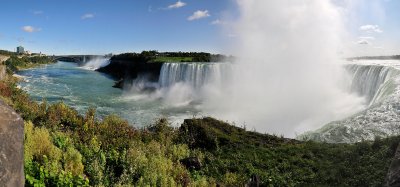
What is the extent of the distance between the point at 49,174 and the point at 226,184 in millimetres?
5290

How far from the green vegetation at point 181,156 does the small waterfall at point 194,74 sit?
3219 centimetres

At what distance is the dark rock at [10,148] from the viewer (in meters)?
4.93

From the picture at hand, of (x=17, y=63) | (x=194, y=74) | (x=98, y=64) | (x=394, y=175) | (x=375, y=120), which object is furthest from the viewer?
(x=98, y=64)

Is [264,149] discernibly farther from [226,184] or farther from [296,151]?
[226,184]

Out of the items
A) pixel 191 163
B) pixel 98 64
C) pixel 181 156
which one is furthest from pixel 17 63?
pixel 191 163

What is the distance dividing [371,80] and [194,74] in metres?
26.0

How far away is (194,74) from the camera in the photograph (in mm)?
52281

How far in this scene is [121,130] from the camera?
49.3 feet

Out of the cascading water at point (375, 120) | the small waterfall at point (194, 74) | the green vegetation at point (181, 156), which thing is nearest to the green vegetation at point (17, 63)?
the small waterfall at point (194, 74)

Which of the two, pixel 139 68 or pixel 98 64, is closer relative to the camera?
pixel 139 68

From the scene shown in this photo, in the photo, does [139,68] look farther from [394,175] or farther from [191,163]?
[394,175]

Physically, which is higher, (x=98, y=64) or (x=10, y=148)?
(x=10, y=148)

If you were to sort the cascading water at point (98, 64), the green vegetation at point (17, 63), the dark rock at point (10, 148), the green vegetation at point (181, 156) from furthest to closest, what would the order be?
the cascading water at point (98, 64)
the green vegetation at point (17, 63)
the green vegetation at point (181, 156)
the dark rock at point (10, 148)

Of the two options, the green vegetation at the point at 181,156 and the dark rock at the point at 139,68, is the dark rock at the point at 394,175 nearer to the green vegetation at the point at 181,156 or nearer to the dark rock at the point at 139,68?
the green vegetation at the point at 181,156
